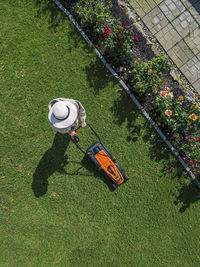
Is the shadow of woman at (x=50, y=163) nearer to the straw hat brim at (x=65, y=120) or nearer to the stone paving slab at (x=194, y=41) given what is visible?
the straw hat brim at (x=65, y=120)

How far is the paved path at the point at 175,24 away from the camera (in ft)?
16.9

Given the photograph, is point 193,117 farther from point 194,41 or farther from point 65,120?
point 65,120

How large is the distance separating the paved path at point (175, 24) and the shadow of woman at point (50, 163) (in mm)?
3808

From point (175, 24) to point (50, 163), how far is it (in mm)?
5097

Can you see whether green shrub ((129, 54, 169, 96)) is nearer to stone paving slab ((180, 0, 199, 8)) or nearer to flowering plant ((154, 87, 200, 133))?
flowering plant ((154, 87, 200, 133))

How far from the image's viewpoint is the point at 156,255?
5.16 metres

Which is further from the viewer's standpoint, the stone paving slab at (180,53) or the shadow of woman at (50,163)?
the stone paving slab at (180,53)

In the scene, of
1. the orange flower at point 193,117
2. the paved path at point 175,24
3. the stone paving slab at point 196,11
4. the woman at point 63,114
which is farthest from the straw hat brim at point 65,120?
the stone paving slab at point 196,11

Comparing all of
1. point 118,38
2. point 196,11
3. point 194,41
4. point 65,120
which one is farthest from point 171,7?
point 65,120

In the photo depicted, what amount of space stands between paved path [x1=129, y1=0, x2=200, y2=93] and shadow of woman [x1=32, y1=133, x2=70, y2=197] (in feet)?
12.5

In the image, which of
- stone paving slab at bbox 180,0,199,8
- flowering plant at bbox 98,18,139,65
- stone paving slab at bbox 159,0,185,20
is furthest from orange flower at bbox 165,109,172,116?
stone paving slab at bbox 180,0,199,8

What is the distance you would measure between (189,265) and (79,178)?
3.93 m

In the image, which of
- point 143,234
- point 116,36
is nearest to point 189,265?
point 143,234

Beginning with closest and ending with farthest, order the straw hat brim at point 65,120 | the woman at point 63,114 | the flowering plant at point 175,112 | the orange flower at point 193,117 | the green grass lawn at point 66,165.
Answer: the woman at point 63,114 → the straw hat brim at point 65,120 → the orange flower at point 193,117 → the flowering plant at point 175,112 → the green grass lawn at point 66,165
